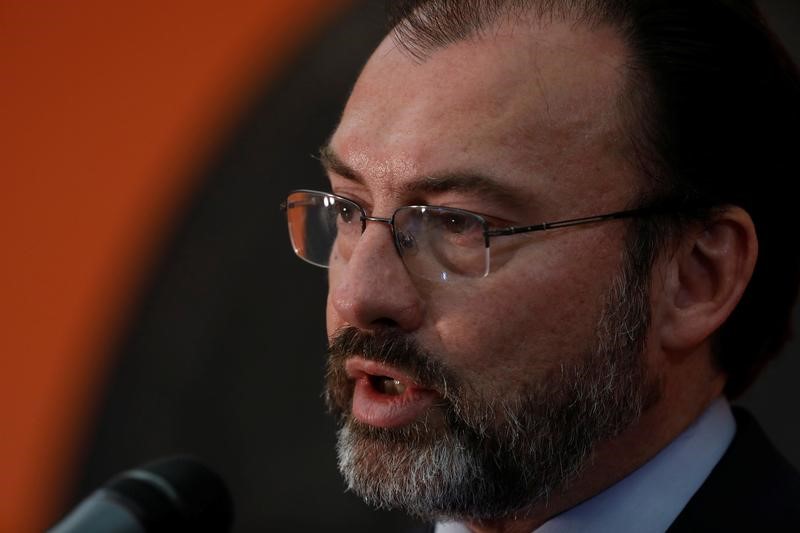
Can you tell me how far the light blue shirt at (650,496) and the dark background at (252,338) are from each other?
144cm

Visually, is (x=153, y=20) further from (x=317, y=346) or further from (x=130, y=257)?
(x=317, y=346)

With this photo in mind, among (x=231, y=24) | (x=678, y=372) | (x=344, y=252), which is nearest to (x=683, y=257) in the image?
(x=678, y=372)

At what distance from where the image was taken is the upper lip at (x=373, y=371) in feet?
4.73

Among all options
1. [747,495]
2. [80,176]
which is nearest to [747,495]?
[747,495]

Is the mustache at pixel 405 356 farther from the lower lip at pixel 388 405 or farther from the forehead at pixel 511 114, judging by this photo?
the forehead at pixel 511 114

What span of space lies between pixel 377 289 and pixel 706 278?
0.50m

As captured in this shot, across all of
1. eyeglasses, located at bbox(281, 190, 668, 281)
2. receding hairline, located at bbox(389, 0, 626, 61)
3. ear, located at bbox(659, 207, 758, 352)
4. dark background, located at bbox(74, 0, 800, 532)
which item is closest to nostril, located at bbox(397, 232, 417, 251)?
eyeglasses, located at bbox(281, 190, 668, 281)

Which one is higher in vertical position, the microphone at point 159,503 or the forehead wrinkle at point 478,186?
the forehead wrinkle at point 478,186

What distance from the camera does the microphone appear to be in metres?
1.22

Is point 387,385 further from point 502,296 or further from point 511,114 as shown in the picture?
point 511,114

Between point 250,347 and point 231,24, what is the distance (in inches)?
36.0

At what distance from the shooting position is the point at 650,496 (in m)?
1.51

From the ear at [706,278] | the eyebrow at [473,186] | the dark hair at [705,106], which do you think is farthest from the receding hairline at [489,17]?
the ear at [706,278]

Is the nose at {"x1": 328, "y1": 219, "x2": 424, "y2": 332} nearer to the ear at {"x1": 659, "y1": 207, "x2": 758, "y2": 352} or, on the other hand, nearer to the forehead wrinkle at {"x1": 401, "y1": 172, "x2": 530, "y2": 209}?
the forehead wrinkle at {"x1": 401, "y1": 172, "x2": 530, "y2": 209}
